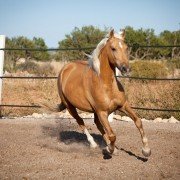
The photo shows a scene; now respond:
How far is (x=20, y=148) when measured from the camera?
563cm

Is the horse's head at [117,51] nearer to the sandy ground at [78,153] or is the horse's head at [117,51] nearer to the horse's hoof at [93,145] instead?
the sandy ground at [78,153]

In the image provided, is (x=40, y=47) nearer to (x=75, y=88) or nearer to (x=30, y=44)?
(x=30, y=44)

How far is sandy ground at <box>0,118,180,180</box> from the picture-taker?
4191 mm

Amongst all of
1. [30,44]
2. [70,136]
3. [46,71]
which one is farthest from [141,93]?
[30,44]

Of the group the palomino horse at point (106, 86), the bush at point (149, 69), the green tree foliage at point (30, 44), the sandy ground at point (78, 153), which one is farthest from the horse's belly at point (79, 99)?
the green tree foliage at point (30, 44)

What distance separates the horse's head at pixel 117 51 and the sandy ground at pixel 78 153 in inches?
47.9

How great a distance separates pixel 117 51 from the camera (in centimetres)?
441

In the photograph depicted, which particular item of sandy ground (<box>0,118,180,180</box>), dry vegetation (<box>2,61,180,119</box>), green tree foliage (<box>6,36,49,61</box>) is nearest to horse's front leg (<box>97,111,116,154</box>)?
sandy ground (<box>0,118,180,180</box>)

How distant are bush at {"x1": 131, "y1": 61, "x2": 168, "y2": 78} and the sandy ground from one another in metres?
4.32

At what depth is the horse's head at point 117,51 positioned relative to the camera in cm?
426

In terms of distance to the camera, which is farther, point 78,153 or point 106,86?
point 78,153

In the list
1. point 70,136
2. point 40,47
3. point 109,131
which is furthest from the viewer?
point 40,47

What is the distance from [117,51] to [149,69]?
8.05 m

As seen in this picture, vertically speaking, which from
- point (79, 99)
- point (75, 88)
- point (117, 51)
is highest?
point (117, 51)
